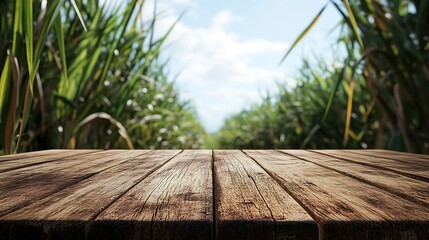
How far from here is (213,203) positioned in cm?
54

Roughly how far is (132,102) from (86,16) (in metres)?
0.62

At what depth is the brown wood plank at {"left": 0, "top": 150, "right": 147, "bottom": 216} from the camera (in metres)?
0.57

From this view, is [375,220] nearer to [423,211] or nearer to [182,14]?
[423,211]

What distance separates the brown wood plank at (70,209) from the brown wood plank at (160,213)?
0.05 feet

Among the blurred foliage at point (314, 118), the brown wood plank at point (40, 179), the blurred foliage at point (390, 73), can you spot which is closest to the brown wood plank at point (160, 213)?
the brown wood plank at point (40, 179)

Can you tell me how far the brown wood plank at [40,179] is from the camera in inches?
22.3

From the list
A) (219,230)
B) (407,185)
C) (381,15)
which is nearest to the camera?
(219,230)

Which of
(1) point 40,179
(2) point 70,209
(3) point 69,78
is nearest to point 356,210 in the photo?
(2) point 70,209

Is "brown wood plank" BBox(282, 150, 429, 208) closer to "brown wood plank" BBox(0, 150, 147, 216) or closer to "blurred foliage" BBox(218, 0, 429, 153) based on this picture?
"blurred foliage" BBox(218, 0, 429, 153)

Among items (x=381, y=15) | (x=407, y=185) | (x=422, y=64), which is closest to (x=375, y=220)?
(x=407, y=185)

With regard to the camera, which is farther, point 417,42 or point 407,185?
point 417,42

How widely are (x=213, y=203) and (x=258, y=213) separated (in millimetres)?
71

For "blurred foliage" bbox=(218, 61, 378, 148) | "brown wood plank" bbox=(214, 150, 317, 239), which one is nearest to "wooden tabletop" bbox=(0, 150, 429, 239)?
"brown wood plank" bbox=(214, 150, 317, 239)

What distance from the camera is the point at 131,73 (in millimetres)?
2178
